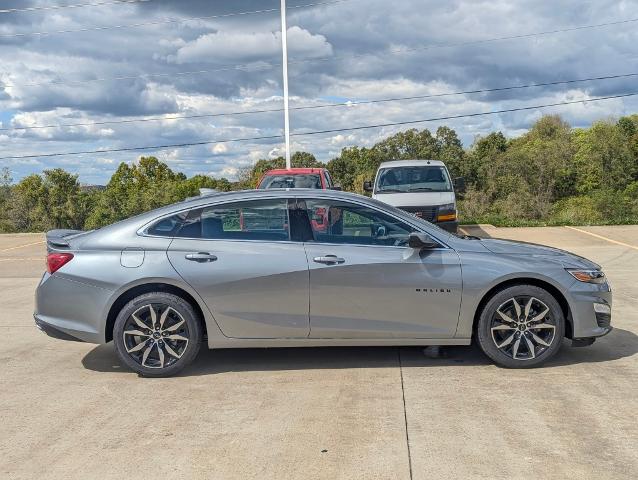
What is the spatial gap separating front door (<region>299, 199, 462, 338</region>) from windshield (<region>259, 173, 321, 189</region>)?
10154 millimetres

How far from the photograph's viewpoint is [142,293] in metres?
5.56

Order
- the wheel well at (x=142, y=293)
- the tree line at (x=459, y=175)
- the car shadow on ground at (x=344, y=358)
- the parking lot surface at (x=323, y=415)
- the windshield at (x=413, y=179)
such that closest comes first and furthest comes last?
→ the parking lot surface at (x=323, y=415)
the wheel well at (x=142, y=293)
the car shadow on ground at (x=344, y=358)
the windshield at (x=413, y=179)
the tree line at (x=459, y=175)

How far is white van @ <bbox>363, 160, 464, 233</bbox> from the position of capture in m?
13.6

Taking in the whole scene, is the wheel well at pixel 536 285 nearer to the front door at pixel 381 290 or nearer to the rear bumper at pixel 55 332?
the front door at pixel 381 290

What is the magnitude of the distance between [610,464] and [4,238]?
2128 cm

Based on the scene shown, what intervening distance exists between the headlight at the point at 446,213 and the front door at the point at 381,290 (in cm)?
814

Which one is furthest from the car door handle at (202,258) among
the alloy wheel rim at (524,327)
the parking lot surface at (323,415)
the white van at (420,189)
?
the white van at (420,189)

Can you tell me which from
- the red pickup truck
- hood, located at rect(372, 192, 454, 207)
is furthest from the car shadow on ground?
the red pickup truck

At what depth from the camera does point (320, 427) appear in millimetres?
4348

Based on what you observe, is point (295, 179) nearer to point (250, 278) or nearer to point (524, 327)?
point (250, 278)

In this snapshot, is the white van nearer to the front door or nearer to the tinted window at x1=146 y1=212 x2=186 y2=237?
the front door

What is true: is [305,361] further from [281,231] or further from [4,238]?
[4,238]

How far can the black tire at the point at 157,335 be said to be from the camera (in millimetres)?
5449

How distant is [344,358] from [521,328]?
158 centimetres
